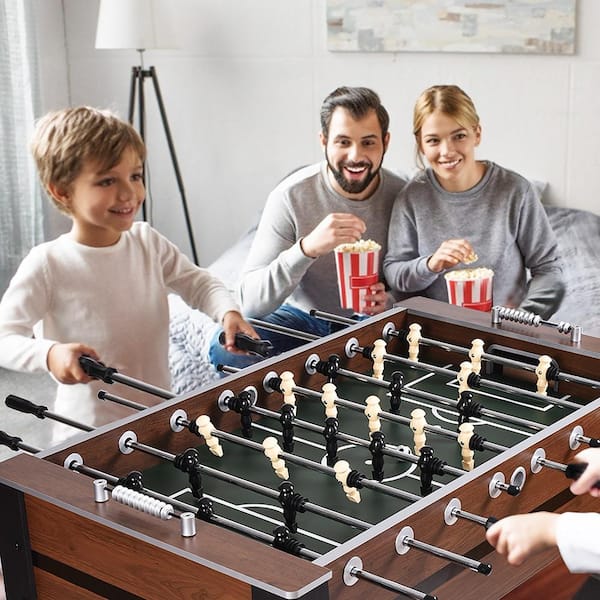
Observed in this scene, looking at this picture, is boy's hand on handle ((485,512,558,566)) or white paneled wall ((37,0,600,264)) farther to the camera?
white paneled wall ((37,0,600,264))

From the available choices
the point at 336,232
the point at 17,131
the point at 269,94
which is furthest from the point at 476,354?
the point at 17,131

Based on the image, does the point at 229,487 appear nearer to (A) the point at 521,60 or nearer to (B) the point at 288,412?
(B) the point at 288,412

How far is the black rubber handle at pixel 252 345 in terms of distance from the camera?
2.39 metres

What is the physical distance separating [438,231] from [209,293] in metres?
0.74

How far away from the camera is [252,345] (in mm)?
2432

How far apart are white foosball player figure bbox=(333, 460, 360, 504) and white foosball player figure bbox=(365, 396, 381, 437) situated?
24 centimetres

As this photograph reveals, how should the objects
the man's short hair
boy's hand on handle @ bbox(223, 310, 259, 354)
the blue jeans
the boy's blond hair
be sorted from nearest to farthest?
boy's hand on handle @ bbox(223, 310, 259, 354) < the boy's blond hair < the man's short hair < the blue jeans

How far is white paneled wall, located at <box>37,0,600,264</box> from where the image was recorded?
4.10 meters

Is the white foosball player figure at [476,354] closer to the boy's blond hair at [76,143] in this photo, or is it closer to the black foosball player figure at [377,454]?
the black foosball player figure at [377,454]

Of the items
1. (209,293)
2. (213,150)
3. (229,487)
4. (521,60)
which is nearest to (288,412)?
(229,487)

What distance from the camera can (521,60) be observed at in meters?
4.11

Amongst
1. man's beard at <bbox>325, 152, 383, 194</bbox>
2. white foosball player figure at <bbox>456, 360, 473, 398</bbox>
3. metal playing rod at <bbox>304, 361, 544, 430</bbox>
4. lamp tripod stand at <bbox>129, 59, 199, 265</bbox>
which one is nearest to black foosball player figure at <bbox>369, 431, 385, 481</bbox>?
metal playing rod at <bbox>304, 361, 544, 430</bbox>

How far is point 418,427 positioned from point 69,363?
774 mm

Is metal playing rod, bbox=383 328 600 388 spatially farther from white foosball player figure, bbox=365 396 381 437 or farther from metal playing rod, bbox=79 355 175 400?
metal playing rod, bbox=79 355 175 400
